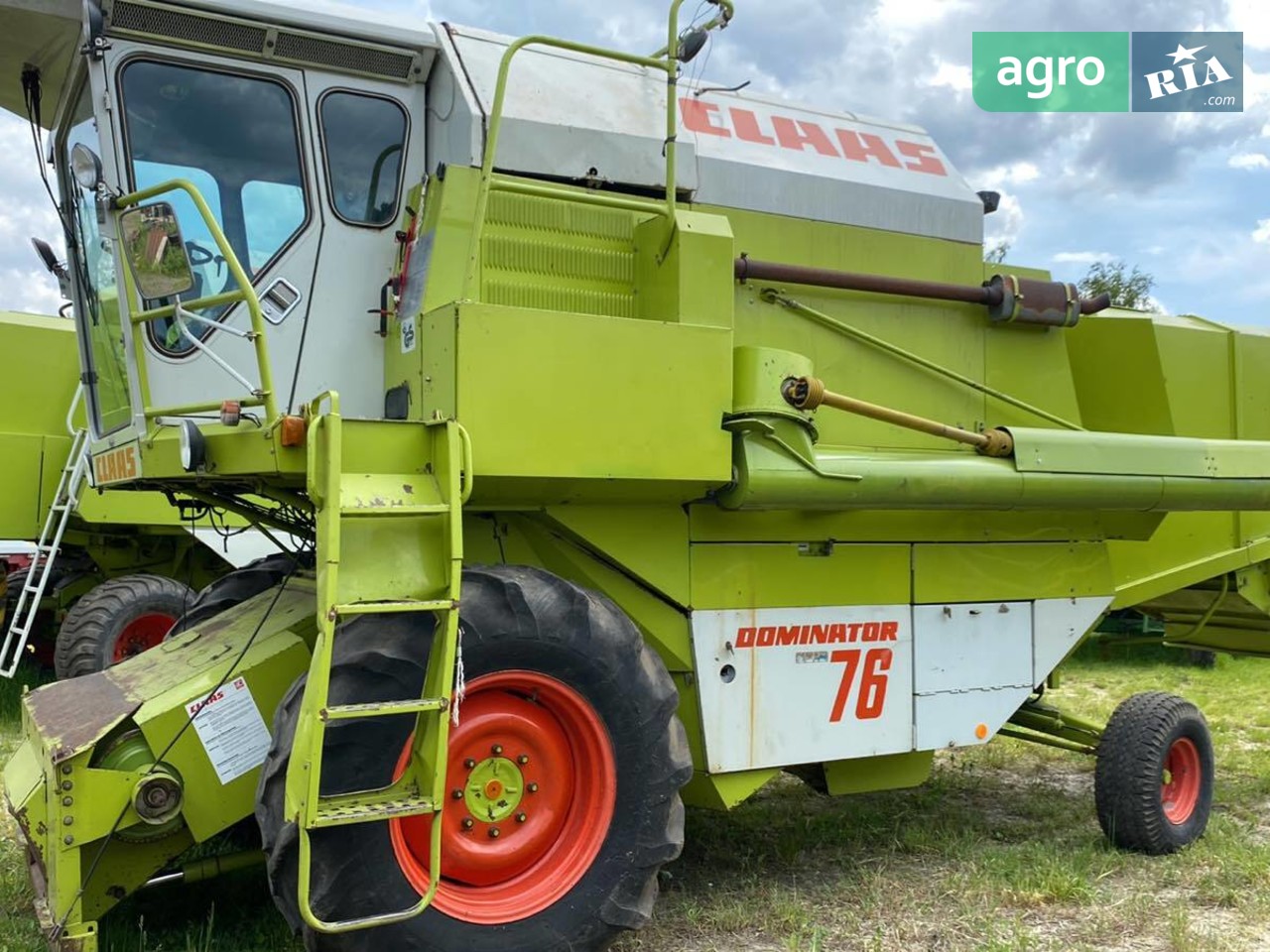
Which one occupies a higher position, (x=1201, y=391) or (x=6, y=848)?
(x=1201, y=391)

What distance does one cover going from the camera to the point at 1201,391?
595 cm

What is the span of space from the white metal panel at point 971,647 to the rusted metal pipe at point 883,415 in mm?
725

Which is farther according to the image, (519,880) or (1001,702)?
(1001,702)

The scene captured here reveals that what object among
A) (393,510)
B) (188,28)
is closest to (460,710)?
(393,510)

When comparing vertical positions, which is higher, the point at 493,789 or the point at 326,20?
the point at 326,20

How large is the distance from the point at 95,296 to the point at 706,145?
2.52m

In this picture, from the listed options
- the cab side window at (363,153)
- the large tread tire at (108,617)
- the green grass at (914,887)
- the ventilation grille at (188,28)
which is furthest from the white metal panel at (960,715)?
the large tread tire at (108,617)

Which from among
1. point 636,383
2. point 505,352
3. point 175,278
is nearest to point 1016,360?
point 636,383

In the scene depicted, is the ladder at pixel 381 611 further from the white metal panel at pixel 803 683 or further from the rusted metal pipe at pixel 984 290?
the rusted metal pipe at pixel 984 290

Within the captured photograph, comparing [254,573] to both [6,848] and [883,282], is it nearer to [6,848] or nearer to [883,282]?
[6,848]

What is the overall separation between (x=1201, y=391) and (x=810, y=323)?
2.35 meters

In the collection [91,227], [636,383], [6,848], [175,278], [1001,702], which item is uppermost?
[91,227]

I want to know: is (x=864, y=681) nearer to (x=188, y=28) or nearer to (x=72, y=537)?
(x=188, y=28)

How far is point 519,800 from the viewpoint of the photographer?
3.70 meters
